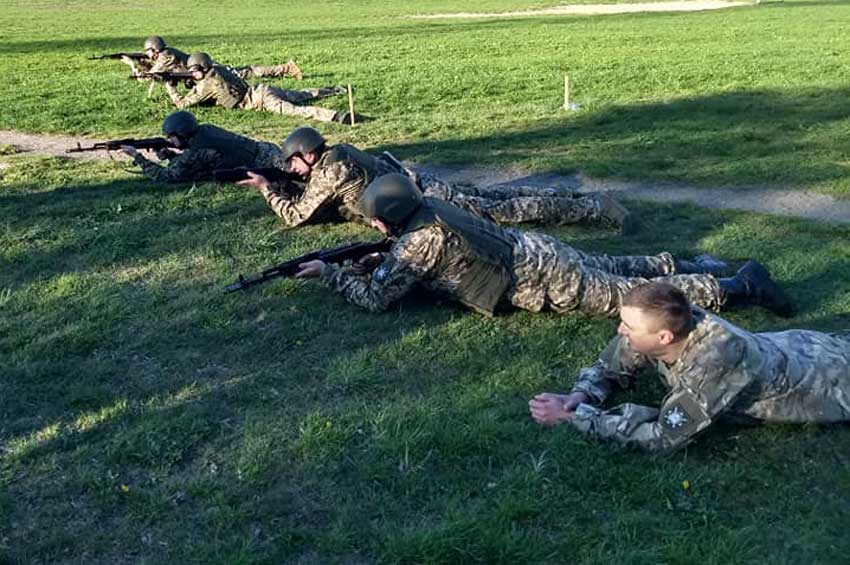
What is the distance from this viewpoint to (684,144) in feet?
41.4

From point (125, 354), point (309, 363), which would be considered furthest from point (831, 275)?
point (125, 354)

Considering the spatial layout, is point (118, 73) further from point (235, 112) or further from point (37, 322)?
Result: point (37, 322)

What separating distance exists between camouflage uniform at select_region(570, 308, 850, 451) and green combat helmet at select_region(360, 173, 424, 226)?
196cm

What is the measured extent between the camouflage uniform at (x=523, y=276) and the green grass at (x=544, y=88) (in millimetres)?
4670

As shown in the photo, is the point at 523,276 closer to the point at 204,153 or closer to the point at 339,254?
the point at 339,254

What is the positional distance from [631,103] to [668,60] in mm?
6894

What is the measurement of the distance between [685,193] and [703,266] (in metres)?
3.21

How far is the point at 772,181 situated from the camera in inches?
420

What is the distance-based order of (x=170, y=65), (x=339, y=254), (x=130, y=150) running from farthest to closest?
(x=170, y=65), (x=130, y=150), (x=339, y=254)

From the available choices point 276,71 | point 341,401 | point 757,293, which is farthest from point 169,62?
point 757,293

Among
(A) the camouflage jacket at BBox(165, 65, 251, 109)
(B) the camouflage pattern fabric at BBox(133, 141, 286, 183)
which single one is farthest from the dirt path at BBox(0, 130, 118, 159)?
(A) the camouflage jacket at BBox(165, 65, 251, 109)

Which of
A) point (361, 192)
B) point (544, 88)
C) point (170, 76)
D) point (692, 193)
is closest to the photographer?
point (361, 192)

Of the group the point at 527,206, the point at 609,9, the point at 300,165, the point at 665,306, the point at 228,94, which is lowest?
the point at 609,9

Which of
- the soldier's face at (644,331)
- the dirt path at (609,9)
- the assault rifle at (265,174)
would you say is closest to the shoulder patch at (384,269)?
the soldier's face at (644,331)
